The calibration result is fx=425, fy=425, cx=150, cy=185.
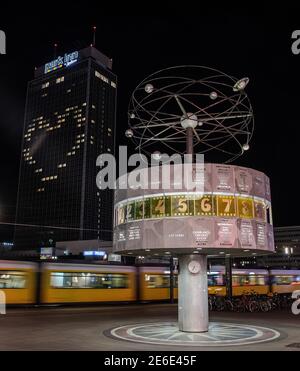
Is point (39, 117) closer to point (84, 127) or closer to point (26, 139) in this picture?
point (26, 139)

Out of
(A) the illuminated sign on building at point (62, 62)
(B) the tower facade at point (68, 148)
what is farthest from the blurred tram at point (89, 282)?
(A) the illuminated sign on building at point (62, 62)

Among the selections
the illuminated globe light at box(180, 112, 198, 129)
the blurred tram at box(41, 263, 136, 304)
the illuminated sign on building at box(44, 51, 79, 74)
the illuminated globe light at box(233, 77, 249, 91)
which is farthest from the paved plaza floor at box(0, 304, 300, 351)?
the illuminated sign on building at box(44, 51, 79, 74)

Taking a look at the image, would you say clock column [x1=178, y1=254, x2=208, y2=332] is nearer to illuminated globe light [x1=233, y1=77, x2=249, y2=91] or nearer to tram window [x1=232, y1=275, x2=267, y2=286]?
illuminated globe light [x1=233, y1=77, x2=249, y2=91]

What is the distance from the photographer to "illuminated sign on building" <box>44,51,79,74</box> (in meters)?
194

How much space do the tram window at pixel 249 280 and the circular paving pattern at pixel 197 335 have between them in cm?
2476

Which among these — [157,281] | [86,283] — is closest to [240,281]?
[157,281]

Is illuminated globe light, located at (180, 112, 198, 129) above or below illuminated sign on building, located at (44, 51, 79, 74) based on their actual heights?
below

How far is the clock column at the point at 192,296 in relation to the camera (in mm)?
20828

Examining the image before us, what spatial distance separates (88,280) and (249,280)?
21.8 metres

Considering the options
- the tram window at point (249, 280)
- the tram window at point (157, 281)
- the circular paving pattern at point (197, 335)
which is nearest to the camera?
the circular paving pattern at point (197, 335)

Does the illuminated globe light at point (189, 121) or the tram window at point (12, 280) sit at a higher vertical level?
the illuminated globe light at point (189, 121)

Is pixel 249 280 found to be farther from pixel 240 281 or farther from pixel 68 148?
pixel 68 148

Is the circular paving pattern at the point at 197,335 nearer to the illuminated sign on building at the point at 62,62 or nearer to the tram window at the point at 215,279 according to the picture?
the tram window at the point at 215,279

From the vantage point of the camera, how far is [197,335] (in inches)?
771
